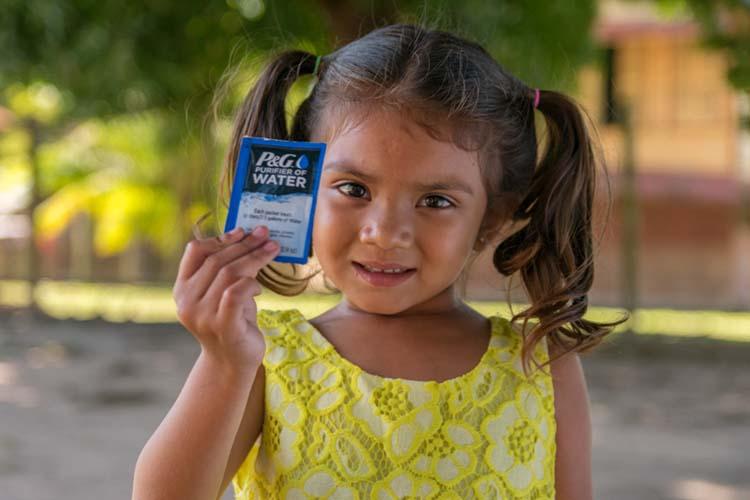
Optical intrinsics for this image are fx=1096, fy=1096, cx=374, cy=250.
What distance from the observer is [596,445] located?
17.0 feet

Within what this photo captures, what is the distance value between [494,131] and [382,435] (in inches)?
21.5

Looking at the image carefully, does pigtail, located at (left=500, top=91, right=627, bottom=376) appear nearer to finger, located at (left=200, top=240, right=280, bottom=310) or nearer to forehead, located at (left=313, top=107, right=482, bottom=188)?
forehead, located at (left=313, top=107, right=482, bottom=188)

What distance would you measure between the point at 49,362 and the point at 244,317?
6.60 metres

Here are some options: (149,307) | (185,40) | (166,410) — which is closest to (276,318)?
(166,410)

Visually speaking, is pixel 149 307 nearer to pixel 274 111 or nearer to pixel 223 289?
pixel 274 111

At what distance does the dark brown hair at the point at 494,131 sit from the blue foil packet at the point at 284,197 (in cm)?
29

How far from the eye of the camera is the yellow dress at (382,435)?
5.49 feet

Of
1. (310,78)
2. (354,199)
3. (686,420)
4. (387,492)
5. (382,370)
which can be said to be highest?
(310,78)

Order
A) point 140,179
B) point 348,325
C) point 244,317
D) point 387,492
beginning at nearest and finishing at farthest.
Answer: point 244,317 < point 387,492 < point 348,325 < point 140,179

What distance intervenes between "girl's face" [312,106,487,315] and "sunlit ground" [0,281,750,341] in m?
7.53

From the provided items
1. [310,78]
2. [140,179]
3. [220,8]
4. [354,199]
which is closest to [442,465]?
[354,199]

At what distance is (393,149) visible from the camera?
1682mm

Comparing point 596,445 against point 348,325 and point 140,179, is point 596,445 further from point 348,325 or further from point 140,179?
point 140,179

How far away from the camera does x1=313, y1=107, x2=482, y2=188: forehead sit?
167 centimetres
